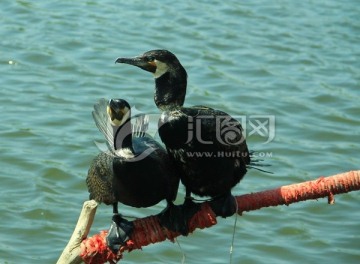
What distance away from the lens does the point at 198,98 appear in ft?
28.8

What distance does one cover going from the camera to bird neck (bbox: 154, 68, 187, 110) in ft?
15.0

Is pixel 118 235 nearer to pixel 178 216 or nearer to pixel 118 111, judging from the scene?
pixel 178 216

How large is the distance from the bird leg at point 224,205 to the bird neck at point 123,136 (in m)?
0.54

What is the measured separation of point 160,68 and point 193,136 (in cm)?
36

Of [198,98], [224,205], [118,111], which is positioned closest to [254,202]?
[224,205]

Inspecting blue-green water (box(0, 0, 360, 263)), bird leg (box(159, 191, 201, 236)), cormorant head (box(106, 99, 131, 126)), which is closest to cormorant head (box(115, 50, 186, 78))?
cormorant head (box(106, 99, 131, 126))

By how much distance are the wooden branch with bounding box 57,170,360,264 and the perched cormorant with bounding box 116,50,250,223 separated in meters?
0.11

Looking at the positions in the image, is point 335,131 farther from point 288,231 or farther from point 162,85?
point 162,85

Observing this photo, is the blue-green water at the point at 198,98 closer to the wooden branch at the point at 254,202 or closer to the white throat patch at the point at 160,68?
the wooden branch at the point at 254,202

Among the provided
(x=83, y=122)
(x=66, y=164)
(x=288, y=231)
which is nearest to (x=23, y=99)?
(x=83, y=122)

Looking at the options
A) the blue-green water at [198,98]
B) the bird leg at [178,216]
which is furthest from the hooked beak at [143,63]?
the blue-green water at [198,98]

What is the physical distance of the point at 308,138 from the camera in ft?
27.2

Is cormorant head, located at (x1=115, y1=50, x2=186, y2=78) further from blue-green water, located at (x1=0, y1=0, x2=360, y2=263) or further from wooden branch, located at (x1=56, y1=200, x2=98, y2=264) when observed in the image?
blue-green water, located at (x1=0, y1=0, x2=360, y2=263)

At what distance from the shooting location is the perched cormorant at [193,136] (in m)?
4.52
